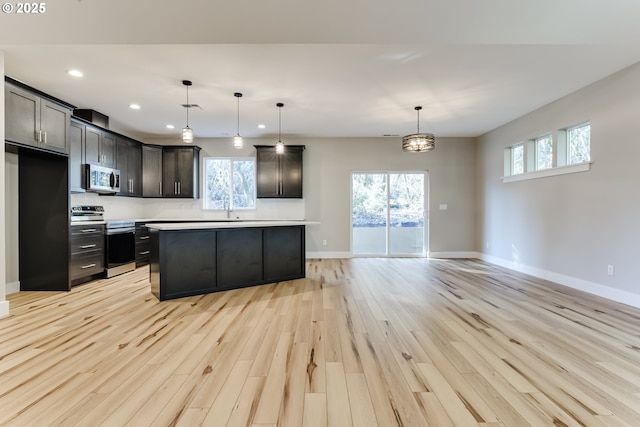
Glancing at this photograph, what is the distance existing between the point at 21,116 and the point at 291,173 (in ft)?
14.1

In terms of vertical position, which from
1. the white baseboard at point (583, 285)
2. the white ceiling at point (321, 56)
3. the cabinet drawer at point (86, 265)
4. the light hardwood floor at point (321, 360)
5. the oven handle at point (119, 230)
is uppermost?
the white ceiling at point (321, 56)

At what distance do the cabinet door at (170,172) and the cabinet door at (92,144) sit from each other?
1470 millimetres

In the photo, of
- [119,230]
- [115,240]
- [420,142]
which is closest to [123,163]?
[119,230]

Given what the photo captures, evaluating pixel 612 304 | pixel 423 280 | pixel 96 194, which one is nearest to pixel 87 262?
pixel 96 194

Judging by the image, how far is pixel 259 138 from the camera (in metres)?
6.73

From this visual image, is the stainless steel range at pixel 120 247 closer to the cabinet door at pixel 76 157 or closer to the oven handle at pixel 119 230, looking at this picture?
the oven handle at pixel 119 230

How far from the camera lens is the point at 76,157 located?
14.4ft

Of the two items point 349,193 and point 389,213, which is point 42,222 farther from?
point 389,213

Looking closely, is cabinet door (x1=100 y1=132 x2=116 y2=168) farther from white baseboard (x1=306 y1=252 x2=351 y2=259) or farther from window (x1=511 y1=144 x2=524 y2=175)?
window (x1=511 y1=144 x2=524 y2=175)

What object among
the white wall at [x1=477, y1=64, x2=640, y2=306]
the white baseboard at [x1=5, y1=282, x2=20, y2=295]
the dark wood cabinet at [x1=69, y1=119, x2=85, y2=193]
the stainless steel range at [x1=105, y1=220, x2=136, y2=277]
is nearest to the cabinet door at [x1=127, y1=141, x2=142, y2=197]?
the stainless steel range at [x1=105, y1=220, x2=136, y2=277]

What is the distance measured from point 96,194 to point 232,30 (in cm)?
461

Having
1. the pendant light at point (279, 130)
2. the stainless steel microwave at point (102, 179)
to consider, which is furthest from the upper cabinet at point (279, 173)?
the stainless steel microwave at point (102, 179)

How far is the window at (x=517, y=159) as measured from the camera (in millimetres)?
5480

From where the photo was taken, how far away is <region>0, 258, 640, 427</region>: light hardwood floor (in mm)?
1565
